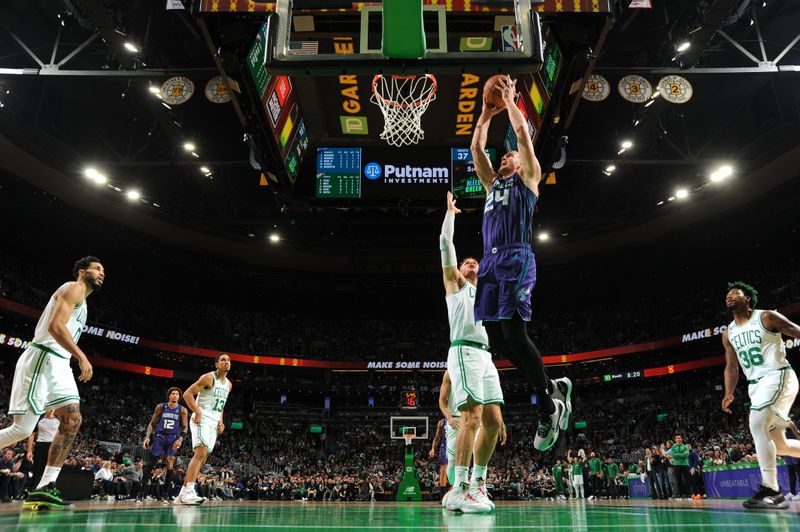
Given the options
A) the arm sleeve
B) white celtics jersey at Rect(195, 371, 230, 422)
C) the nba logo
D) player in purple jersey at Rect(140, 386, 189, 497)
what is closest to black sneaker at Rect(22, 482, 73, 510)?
white celtics jersey at Rect(195, 371, 230, 422)

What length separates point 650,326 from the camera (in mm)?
30938

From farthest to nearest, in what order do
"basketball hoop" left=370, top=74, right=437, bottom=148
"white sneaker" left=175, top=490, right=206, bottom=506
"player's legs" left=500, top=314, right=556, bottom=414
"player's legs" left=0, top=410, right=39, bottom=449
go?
"basketball hoop" left=370, top=74, right=437, bottom=148 < "white sneaker" left=175, top=490, right=206, bottom=506 < "player's legs" left=0, top=410, right=39, bottom=449 < "player's legs" left=500, top=314, right=556, bottom=414

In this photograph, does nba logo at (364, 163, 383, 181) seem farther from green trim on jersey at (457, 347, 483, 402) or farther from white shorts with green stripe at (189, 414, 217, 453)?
green trim on jersey at (457, 347, 483, 402)

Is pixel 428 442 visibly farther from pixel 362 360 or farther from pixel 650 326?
pixel 650 326

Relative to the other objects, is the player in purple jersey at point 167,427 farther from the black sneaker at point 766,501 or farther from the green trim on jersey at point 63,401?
the black sneaker at point 766,501

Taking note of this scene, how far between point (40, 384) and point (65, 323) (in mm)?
555

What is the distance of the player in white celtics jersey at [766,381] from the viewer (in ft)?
17.0

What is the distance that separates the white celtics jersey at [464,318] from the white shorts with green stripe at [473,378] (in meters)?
0.11

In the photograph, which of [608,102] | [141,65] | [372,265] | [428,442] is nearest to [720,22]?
[608,102]

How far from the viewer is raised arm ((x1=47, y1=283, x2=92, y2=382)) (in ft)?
15.7

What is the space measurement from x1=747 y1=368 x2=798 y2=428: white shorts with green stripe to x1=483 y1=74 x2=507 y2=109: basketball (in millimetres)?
3763

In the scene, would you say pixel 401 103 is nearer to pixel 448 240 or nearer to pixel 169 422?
pixel 448 240

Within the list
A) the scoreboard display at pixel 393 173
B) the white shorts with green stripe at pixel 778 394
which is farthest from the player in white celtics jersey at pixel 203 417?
the white shorts with green stripe at pixel 778 394

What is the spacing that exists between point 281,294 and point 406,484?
1785cm
